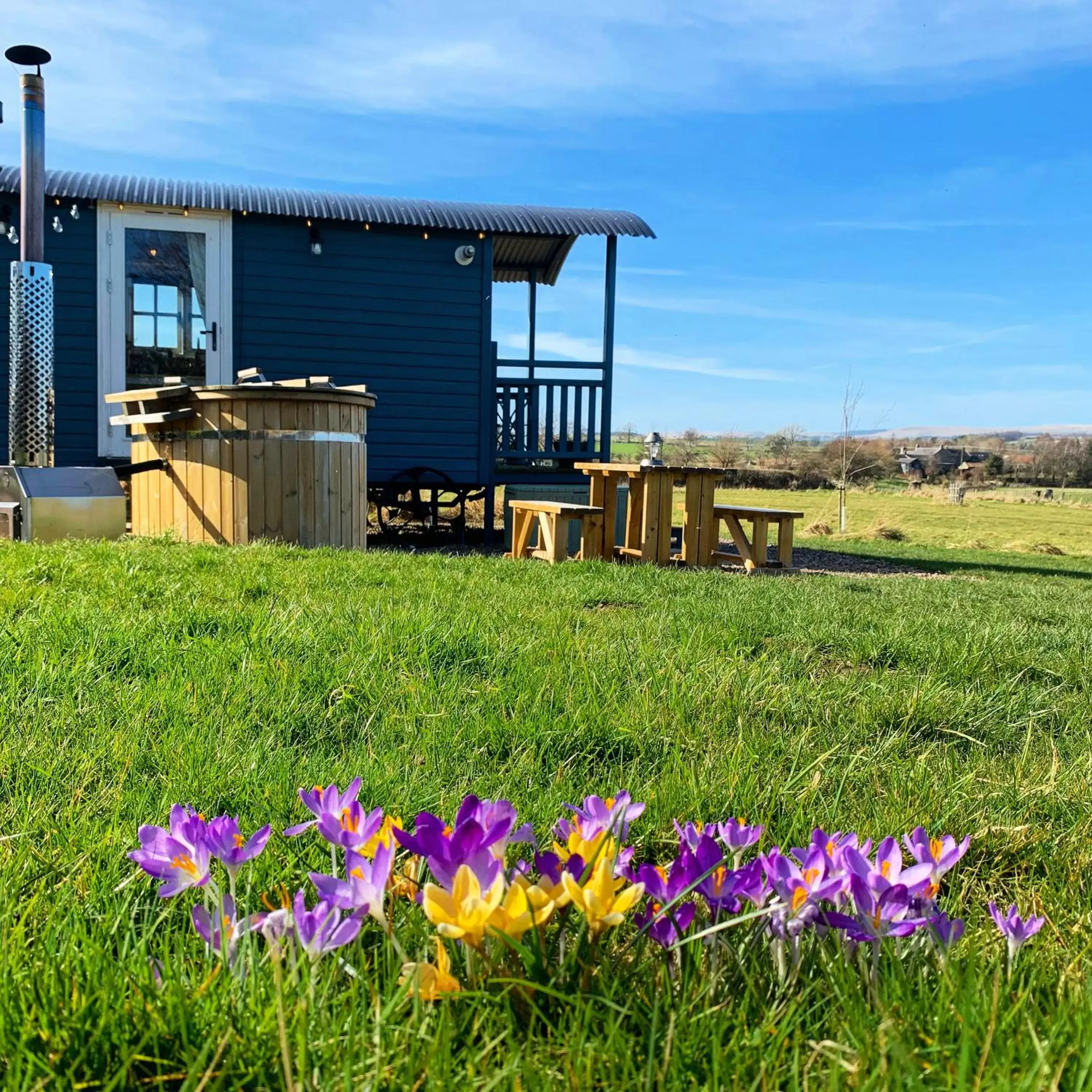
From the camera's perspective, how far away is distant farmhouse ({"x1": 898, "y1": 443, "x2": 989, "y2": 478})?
40969 millimetres

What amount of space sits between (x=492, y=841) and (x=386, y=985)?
21 centimetres

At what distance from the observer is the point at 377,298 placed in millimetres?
10438

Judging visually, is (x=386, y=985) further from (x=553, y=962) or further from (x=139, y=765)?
(x=139, y=765)

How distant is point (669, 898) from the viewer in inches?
34.8

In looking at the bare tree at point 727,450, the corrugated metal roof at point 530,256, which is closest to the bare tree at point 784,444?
the bare tree at point 727,450

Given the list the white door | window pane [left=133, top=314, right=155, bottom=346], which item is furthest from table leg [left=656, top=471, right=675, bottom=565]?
window pane [left=133, top=314, right=155, bottom=346]

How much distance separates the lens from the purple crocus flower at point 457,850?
762 mm

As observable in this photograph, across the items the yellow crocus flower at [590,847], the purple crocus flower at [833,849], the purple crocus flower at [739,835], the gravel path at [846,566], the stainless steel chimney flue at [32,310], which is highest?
the stainless steel chimney flue at [32,310]

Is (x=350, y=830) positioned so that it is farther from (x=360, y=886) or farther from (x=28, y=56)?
(x=28, y=56)

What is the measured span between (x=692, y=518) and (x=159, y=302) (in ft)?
20.9

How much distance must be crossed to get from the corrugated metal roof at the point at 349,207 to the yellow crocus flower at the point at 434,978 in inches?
393

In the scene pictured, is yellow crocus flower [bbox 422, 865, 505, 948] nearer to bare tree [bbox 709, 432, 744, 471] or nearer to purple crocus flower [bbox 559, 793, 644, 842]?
purple crocus flower [bbox 559, 793, 644, 842]

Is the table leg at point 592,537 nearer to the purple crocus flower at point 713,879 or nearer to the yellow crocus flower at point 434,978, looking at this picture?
the purple crocus flower at point 713,879

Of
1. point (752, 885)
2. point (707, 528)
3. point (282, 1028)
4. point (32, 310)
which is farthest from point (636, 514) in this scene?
point (282, 1028)
